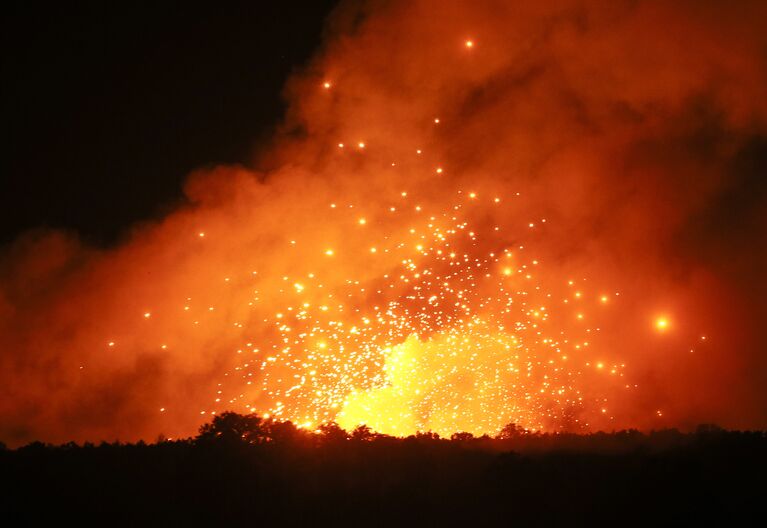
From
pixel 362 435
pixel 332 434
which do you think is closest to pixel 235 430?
pixel 332 434

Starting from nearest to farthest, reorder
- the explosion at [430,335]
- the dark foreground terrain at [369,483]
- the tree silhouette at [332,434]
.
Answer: the dark foreground terrain at [369,483], the tree silhouette at [332,434], the explosion at [430,335]

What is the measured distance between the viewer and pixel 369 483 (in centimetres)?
576

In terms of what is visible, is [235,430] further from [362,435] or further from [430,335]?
[430,335]

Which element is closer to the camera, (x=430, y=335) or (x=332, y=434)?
(x=332, y=434)

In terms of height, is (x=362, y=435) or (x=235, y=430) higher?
(x=235, y=430)

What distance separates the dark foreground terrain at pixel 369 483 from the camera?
5438mm

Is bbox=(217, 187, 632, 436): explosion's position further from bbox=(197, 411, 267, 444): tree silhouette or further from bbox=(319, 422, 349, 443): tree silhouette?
bbox=(319, 422, 349, 443): tree silhouette

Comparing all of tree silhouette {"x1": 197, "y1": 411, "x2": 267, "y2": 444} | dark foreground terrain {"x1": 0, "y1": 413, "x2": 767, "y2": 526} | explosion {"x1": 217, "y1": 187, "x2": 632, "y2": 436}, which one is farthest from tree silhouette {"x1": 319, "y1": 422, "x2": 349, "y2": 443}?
explosion {"x1": 217, "y1": 187, "x2": 632, "y2": 436}

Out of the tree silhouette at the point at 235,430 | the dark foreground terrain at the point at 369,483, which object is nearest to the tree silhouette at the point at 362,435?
the dark foreground terrain at the point at 369,483

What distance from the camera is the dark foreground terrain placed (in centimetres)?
544

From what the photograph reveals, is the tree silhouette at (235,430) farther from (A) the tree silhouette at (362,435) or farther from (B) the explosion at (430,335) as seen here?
(B) the explosion at (430,335)

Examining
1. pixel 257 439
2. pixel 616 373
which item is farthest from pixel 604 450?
pixel 616 373

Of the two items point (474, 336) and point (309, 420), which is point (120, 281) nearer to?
point (309, 420)

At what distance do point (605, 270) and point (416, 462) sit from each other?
11.1 m
